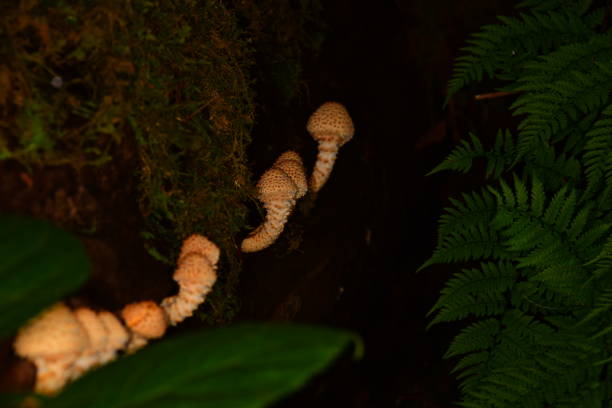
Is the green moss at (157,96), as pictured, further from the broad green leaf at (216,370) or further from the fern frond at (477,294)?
the fern frond at (477,294)

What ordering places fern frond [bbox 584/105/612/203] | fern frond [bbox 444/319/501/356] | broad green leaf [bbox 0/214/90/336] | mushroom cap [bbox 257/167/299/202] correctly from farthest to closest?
fern frond [bbox 444/319/501/356]
fern frond [bbox 584/105/612/203]
mushroom cap [bbox 257/167/299/202]
broad green leaf [bbox 0/214/90/336]

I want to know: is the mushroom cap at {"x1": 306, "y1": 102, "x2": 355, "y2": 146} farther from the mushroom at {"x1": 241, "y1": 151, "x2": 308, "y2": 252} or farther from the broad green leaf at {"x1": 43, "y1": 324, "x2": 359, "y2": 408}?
the broad green leaf at {"x1": 43, "y1": 324, "x2": 359, "y2": 408}

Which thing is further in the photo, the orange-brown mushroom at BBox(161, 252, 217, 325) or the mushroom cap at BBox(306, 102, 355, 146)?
the mushroom cap at BBox(306, 102, 355, 146)

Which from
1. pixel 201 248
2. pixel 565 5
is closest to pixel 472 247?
pixel 565 5

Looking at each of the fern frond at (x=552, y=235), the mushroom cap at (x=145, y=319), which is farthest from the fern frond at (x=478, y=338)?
the mushroom cap at (x=145, y=319)

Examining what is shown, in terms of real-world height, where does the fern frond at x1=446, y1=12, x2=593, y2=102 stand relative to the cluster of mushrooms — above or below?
above

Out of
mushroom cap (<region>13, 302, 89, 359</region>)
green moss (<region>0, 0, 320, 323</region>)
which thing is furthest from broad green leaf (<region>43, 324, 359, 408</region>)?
green moss (<region>0, 0, 320, 323</region>)
